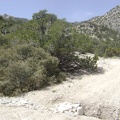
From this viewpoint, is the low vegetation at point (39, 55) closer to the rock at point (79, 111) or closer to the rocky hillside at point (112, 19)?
the rock at point (79, 111)

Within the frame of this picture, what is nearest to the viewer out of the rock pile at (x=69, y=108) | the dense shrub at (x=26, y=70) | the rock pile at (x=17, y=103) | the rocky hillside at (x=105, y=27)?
the rock pile at (x=69, y=108)

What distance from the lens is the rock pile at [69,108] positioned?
10.2 metres

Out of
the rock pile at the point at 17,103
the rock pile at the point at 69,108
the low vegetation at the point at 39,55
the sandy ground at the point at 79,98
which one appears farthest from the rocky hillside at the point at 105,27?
the rock pile at the point at 69,108

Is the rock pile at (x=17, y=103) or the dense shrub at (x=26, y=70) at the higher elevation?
the dense shrub at (x=26, y=70)

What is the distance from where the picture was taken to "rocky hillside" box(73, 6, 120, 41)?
183 ft

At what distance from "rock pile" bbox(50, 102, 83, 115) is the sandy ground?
0.89ft

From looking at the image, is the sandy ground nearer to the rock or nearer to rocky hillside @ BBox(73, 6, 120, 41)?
the rock

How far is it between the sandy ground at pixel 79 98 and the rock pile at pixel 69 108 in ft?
0.89

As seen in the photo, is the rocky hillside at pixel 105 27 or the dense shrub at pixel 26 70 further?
the rocky hillside at pixel 105 27

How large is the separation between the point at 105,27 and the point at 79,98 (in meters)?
50.5

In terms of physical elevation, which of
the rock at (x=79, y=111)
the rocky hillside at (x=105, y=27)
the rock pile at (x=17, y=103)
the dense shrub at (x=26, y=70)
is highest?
the rocky hillside at (x=105, y=27)

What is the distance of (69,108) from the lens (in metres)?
10.3

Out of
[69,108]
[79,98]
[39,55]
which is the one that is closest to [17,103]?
[69,108]

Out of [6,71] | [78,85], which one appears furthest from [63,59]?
[6,71]
